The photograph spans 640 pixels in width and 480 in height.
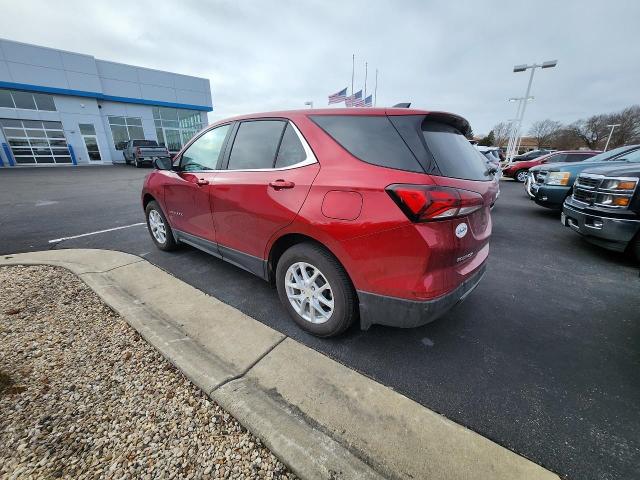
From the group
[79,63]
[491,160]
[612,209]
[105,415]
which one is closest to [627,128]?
[491,160]

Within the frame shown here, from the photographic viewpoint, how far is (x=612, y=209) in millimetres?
3623

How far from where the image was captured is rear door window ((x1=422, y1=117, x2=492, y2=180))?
6.00 ft

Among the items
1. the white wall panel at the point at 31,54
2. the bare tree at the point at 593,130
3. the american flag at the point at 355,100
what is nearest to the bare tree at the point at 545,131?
the bare tree at the point at 593,130

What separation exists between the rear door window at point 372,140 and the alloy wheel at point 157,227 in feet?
10.1

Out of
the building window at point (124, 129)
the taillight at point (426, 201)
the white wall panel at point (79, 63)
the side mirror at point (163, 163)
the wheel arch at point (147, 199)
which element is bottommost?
the wheel arch at point (147, 199)

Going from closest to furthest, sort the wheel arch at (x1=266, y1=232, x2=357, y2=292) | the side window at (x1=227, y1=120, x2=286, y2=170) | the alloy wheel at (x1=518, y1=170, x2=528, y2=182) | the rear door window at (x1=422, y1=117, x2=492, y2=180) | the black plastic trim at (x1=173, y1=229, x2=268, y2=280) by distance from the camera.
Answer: the rear door window at (x1=422, y1=117, x2=492, y2=180)
the wheel arch at (x1=266, y1=232, x2=357, y2=292)
the side window at (x1=227, y1=120, x2=286, y2=170)
the black plastic trim at (x1=173, y1=229, x2=268, y2=280)
the alloy wheel at (x1=518, y1=170, x2=528, y2=182)

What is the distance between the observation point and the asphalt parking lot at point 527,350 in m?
1.57

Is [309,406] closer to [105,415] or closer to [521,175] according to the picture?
[105,415]

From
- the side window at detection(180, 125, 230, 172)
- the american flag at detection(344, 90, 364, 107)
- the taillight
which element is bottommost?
the taillight

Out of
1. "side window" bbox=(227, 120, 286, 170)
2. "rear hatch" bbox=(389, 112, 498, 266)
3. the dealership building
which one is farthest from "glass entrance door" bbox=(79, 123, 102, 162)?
"rear hatch" bbox=(389, 112, 498, 266)

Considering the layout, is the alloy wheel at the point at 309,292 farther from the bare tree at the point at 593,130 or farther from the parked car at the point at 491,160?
the bare tree at the point at 593,130

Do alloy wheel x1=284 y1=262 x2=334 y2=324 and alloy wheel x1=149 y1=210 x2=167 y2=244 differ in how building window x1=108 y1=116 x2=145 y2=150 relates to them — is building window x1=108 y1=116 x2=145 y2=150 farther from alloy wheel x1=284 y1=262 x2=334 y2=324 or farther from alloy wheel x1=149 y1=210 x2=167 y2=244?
alloy wheel x1=284 y1=262 x2=334 y2=324

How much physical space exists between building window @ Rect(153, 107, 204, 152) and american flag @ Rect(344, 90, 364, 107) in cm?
1616

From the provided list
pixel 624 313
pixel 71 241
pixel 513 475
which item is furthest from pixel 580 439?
pixel 71 241
